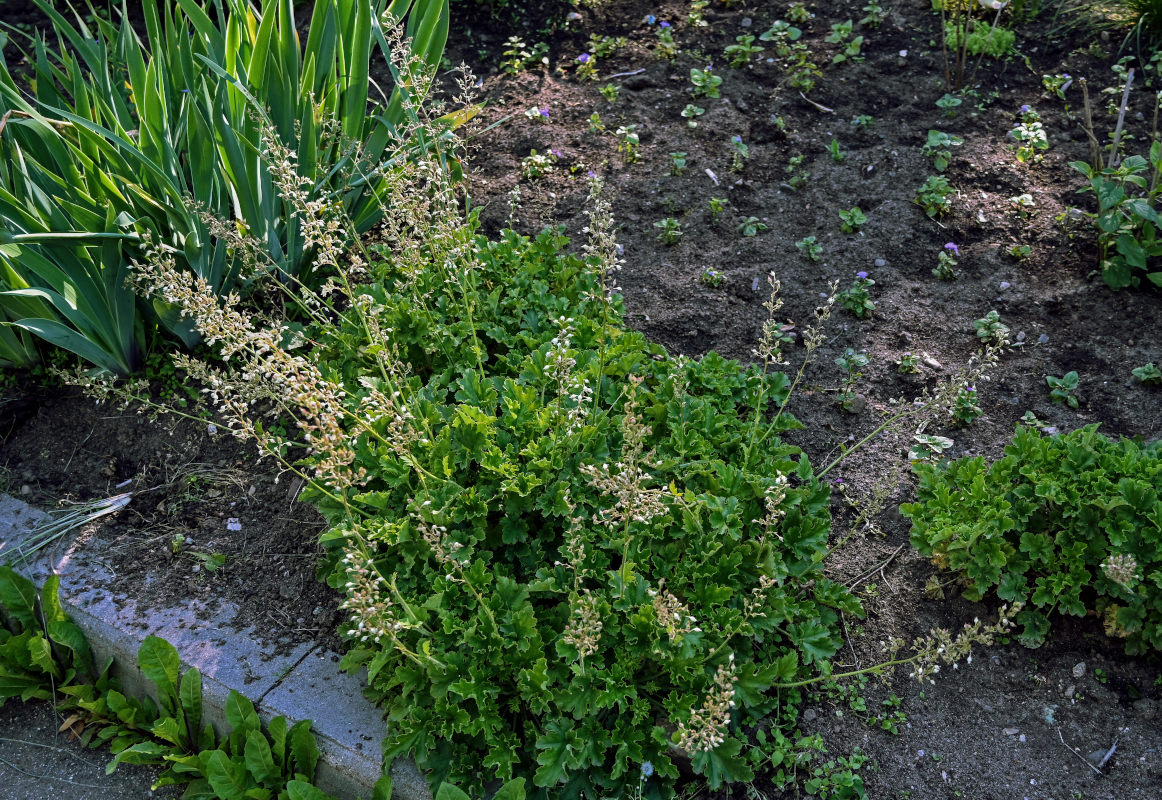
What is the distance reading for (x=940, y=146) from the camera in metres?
4.09

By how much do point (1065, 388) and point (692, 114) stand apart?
2.24 metres

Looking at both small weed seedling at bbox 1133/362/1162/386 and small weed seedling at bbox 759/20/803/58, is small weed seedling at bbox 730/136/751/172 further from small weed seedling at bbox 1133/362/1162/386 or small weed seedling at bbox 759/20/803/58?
small weed seedling at bbox 1133/362/1162/386

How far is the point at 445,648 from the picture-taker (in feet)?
7.77

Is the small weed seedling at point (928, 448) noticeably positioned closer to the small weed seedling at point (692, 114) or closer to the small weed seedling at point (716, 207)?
the small weed seedling at point (716, 207)

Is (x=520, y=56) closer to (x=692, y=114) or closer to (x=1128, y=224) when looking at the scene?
(x=692, y=114)

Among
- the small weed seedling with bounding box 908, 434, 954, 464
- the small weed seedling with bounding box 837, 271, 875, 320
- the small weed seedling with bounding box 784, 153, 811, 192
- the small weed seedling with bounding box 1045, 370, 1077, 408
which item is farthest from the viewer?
the small weed seedling with bounding box 784, 153, 811, 192

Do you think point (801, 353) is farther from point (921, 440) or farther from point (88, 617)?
point (88, 617)

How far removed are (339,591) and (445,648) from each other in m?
0.66

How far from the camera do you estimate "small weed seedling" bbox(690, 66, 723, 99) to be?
4.57 metres

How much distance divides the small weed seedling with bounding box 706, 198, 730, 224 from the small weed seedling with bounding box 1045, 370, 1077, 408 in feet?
5.00

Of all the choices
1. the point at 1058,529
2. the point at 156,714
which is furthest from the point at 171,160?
the point at 1058,529

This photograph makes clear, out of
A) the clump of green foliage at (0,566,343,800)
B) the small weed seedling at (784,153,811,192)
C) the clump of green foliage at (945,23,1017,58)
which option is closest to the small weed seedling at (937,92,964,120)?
the clump of green foliage at (945,23,1017,58)

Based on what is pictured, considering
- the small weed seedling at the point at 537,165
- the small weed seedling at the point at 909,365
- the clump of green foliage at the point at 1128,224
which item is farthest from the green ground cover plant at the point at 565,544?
the clump of green foliage at the point at 1128,224

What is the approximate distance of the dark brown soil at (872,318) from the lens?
2.42 metres
